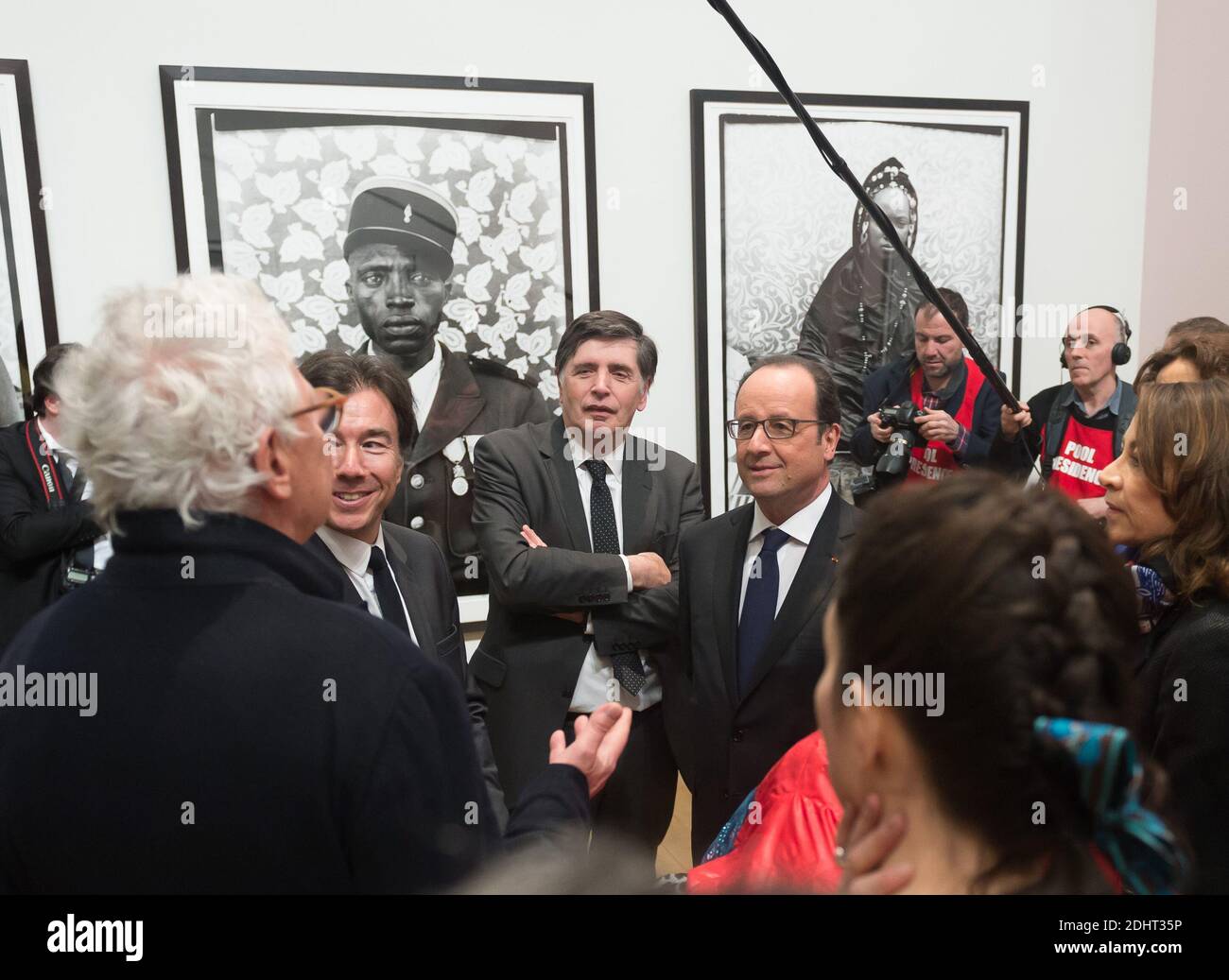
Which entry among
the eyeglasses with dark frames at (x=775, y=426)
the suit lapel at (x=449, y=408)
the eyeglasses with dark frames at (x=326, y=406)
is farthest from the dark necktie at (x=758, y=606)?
the suit lapel at (x=449, y=408)

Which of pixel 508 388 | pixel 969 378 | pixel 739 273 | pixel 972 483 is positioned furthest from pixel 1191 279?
pixel 972 483

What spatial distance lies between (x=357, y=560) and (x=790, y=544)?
66 cm

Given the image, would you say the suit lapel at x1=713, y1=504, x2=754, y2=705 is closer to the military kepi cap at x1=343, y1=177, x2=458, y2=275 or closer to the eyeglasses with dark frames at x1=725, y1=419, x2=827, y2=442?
the eyeglasses with dark frames at x1=725, y1=419, x2=827, y2=442

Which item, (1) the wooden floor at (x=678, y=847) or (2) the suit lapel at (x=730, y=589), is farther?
(1) the wooden floor at (x=678, y=847)

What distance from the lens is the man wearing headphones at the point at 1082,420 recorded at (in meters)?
2.02

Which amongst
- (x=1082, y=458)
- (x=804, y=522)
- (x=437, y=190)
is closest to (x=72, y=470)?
(x=437, y=190)

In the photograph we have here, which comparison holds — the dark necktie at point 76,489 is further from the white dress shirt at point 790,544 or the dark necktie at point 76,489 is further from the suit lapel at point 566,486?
the white dress shirt at point 790,544

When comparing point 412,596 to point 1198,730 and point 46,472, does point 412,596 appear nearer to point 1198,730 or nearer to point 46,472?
point 1198,730

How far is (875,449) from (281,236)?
1606 millimetres

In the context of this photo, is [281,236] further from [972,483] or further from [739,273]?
[972,483]

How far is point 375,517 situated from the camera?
1.16 metres

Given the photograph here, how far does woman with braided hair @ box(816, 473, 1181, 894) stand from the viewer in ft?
1.67

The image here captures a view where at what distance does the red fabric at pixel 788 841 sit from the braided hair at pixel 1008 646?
24 centimetres

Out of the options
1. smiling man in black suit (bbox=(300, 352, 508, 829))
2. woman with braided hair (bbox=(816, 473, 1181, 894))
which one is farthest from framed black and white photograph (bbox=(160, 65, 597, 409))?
woman with braided hair (bbox=(816, 473, 1181, 894))
